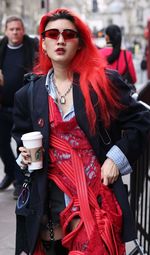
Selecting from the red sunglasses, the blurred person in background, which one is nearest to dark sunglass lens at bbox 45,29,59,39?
the red sunglasses

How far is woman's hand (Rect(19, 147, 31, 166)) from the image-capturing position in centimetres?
246

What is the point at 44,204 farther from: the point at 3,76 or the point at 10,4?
the point at 10,4

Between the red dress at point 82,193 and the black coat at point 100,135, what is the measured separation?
1.3 inches

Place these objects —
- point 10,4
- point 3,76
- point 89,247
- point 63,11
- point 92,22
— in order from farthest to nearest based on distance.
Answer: point 92,22, point 10,4, point 3,76, point 63,11, point 89,247

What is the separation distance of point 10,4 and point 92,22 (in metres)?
48.8

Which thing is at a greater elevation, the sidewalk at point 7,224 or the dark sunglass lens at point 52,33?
the dark sunglass lens at point 52,33

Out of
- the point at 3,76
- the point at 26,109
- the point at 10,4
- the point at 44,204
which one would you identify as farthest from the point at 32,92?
the point at 10,4

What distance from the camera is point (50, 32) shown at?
8.17ft

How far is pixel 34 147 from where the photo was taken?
2422 mm

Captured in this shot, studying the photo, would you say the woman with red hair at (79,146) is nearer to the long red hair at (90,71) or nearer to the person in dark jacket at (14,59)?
the long red hair at (90,71)

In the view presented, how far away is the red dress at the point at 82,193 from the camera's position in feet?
7.77

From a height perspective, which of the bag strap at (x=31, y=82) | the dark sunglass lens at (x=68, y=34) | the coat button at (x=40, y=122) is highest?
the dark sunglass lens at (x=68, y=34)

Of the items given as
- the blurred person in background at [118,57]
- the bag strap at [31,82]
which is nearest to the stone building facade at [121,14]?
the blurred person in background at [118,57]

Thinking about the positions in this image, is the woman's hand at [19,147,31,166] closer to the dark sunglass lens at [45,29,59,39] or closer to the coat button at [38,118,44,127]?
the coat button at [38,118,44,127]
